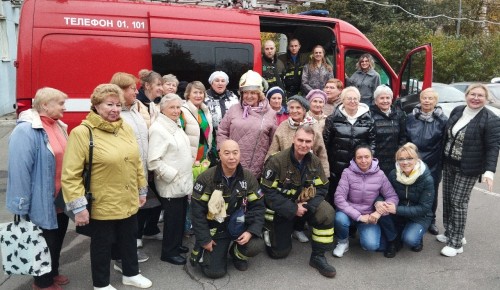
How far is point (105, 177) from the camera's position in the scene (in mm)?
2959

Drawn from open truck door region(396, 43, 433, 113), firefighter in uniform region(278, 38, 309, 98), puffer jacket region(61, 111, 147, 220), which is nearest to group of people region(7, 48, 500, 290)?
puffer jacket region(61, 111, 147, 220)

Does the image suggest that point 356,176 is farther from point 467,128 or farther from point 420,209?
point 467,128

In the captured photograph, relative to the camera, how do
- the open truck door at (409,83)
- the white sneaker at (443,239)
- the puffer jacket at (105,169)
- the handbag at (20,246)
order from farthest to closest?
the open truck door at (409,83), the white sneaker at (443,239), the handbag at (20,246), the puffer jacket at (105,169)

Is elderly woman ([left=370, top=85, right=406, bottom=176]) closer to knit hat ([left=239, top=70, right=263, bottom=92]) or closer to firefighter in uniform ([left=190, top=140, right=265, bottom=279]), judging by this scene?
knit hat ([left=239, top=70, right=263, bottom=92])

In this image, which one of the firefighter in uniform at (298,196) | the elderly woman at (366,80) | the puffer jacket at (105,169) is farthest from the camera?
the elderly woman at (366,80)

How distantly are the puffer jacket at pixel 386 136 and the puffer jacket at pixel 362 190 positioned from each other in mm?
312

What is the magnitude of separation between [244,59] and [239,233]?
9.15 feet

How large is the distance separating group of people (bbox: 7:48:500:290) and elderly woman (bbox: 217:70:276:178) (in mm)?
14

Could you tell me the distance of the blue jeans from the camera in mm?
3992

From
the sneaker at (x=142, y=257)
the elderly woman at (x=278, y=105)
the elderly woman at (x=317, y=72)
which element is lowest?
the sneaker at (x=142, y=257)

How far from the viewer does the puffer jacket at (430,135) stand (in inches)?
169

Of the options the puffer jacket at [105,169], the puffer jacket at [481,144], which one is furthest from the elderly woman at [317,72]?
the puffer jacket at [105,169]

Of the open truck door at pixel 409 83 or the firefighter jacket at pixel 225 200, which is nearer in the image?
the firefighter jacket at pixel 225 200

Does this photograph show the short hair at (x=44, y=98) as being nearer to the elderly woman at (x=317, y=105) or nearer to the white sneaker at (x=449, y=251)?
the elderly woman at (x=317, y=105)
